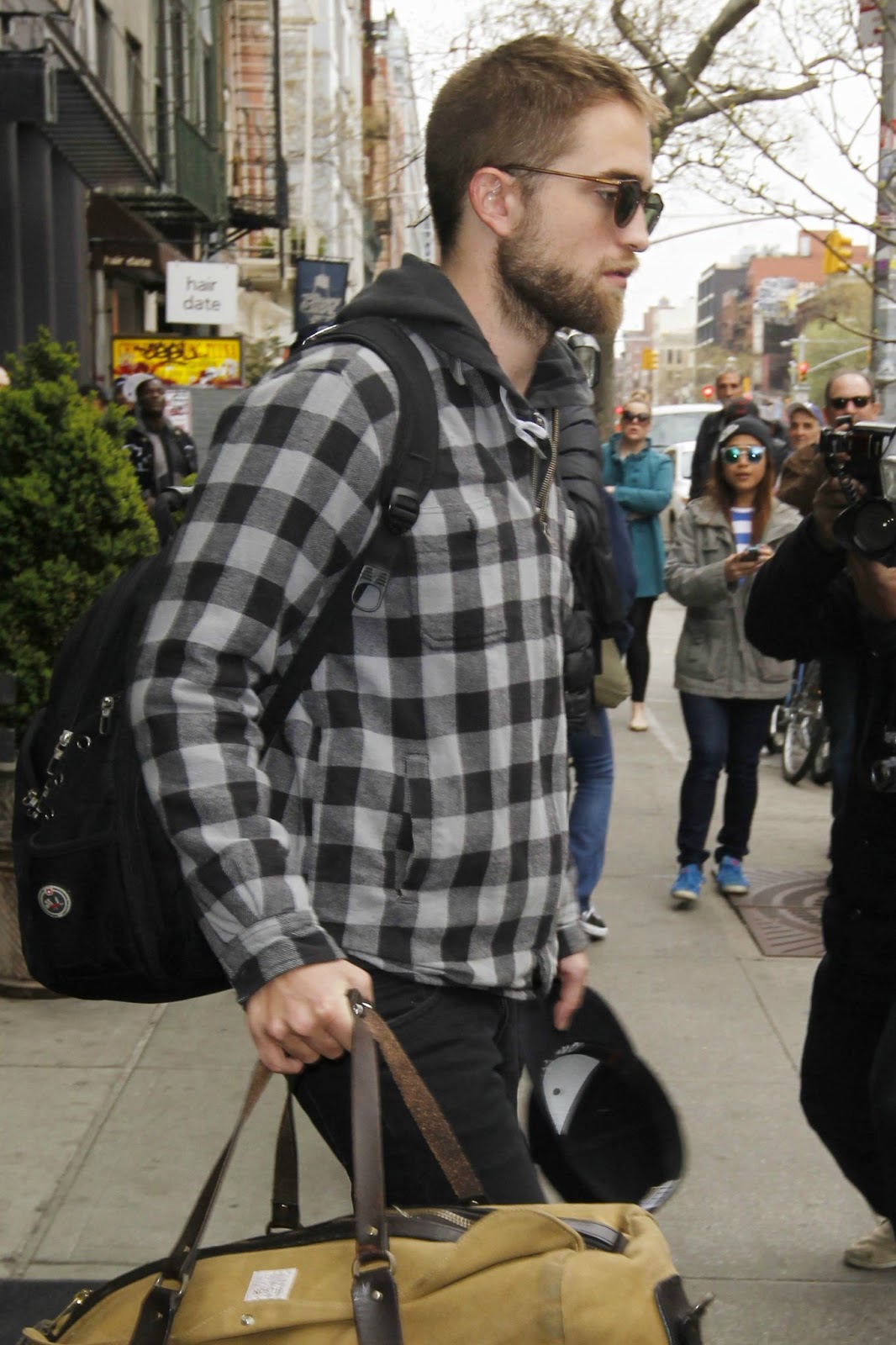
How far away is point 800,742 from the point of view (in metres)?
9.50

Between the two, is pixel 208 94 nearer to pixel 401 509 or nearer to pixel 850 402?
pixel 850 402

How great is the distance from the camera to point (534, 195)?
2.12 metres

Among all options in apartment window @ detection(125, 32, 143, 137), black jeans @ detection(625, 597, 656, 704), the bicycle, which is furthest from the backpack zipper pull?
apartment window @ detection(125, 32, 143, 137)

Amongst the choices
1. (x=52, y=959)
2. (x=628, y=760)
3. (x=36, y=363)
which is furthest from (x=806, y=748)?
(x=52, y=959)

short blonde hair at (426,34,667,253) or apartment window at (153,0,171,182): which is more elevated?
apartment window at (153,0,171,182)

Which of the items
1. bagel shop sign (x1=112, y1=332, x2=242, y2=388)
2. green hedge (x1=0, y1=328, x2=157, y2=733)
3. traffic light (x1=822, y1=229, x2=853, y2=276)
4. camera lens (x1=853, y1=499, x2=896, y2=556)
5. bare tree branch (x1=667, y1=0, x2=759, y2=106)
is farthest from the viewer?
bagel shop sign (x1=112, y1=332, x2=242, y2=388)

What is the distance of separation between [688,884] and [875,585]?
152 inches

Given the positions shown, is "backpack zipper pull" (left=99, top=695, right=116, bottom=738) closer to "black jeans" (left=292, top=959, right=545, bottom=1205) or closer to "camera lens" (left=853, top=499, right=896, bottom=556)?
"black jeans" (left=292, top=959, right=545, bottom=1205)

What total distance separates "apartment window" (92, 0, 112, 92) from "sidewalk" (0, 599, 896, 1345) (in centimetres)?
1604

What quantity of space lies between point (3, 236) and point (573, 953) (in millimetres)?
11891

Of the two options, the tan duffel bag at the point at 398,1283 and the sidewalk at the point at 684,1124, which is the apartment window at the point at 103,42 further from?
the tan duffel bag at the point at 398,1283

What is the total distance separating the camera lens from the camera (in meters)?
2.81

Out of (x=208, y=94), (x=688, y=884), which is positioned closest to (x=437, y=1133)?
(x=688, y=884)

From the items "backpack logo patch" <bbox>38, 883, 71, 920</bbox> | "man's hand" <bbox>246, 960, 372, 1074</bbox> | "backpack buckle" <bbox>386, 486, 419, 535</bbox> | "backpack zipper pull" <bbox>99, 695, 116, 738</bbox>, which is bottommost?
"man's hand" <bbox>246, 960, 372, 1074</bbox>
